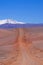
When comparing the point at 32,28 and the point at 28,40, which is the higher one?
the point at 32,28

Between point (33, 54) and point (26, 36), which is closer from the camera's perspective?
point (33, 54)

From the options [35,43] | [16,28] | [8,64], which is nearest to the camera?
[8,64]

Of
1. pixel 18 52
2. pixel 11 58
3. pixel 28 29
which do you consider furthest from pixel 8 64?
pixel 28 29

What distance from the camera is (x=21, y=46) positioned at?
239 inches

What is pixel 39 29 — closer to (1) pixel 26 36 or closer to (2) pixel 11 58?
(1) pixel 26 36

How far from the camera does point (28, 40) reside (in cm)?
644

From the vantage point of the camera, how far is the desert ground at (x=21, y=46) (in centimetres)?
534

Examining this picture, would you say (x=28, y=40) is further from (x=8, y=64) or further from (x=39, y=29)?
(x=8, y=64)

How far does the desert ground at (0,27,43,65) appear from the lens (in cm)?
534

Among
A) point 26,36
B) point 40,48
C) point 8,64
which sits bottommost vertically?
point 8,64

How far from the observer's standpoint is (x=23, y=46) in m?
6.08

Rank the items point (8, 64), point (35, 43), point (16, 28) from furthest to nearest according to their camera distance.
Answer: point (16, 28)
point (35, 43)
point (8, 64)

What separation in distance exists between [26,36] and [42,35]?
624 millimetres

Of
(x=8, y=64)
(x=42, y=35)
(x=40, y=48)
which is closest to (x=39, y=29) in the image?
(x=42, y=35)
